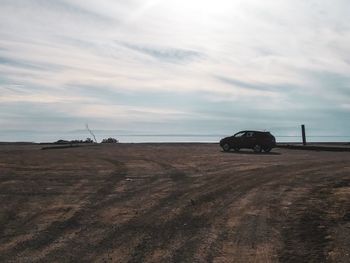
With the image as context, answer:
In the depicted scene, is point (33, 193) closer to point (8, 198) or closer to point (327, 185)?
point (8, 198)

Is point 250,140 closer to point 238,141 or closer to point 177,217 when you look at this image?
point 238,141

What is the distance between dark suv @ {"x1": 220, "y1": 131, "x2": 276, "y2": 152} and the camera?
40281mm

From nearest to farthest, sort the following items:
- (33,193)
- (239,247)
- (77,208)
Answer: (239,247), (77,208), (33,193)

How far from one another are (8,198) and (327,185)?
333 inches

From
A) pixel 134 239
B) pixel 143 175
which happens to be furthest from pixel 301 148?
pixel 134 239

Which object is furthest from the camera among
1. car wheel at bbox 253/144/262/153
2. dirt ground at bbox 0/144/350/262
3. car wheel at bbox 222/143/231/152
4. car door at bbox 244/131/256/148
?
car wheel at bbox 222/143/231/152

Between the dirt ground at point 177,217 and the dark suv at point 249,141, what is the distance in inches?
848

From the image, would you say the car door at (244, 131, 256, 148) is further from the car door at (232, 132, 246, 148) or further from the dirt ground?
the dirt ground

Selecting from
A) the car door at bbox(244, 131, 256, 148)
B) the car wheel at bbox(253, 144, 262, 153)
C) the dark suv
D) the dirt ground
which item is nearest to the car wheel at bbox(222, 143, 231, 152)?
the dark suv

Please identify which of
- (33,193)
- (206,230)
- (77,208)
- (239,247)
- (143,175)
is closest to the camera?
(239,247)

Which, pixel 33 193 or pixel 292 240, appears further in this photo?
pixel 33 193

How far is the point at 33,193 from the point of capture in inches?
567

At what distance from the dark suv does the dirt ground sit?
70.7ft

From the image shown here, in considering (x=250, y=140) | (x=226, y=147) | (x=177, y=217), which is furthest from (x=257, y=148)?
(x=177, y=217)
